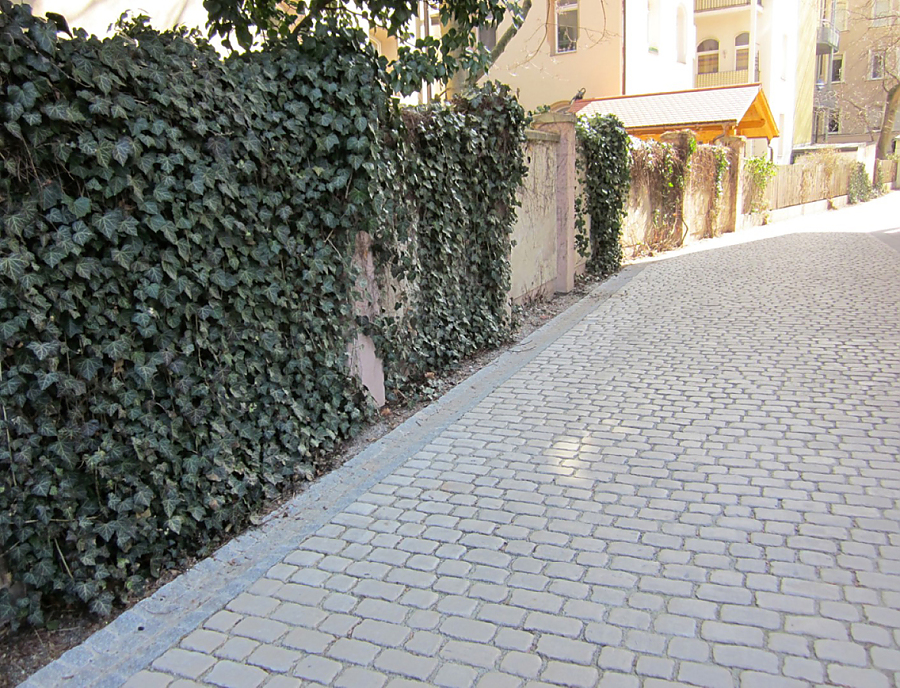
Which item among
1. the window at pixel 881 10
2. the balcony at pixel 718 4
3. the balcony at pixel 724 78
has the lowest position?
the balcony at pixel 724 78

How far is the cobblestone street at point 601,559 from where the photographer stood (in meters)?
2.88

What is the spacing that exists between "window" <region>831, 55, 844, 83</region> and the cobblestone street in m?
48.1

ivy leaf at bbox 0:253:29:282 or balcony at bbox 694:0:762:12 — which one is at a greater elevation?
balcony at bbox 694:0:762:12

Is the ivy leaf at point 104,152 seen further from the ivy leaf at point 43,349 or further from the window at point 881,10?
the window at point 881,10

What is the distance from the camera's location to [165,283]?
12.0 ft

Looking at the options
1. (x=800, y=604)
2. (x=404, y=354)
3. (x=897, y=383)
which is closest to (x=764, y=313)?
(x=897, y=383)

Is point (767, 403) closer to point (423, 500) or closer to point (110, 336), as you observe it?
point (423, 500)

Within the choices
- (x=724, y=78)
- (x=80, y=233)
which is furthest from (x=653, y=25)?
(x=80, y=233)

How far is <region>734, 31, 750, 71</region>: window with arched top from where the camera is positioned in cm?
3181

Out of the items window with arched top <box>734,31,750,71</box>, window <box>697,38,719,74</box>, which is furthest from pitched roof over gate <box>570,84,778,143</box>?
window <box>697,38,719,74</box>

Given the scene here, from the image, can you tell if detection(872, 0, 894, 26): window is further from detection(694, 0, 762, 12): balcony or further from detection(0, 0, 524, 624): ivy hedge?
detection(0, 0, 524, 624): ivy hedge

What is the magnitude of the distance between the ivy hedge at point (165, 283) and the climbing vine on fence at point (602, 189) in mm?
6562

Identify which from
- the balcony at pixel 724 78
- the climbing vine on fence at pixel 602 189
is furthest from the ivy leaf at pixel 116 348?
the balcony at pixel 724 78

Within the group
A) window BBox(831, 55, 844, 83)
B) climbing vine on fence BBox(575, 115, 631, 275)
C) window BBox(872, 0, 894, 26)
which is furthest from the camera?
window BBox(831, 55, 844, 83)
